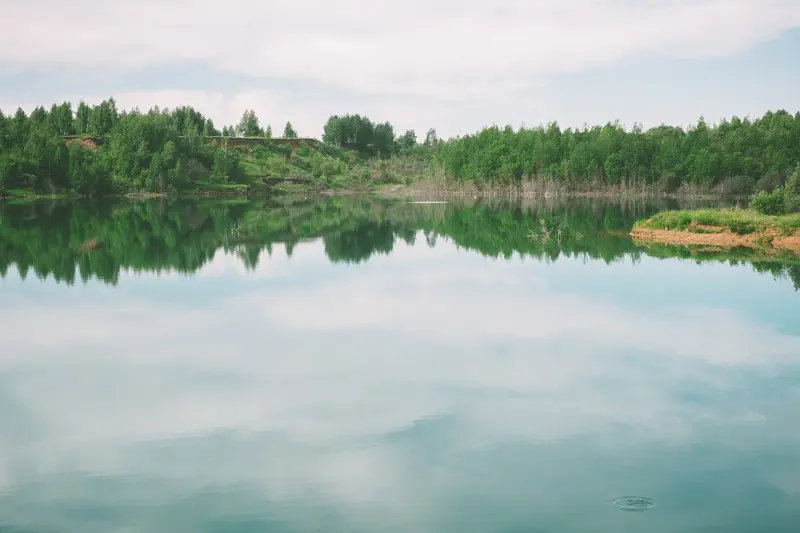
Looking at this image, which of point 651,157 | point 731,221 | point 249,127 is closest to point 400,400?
point 731,221

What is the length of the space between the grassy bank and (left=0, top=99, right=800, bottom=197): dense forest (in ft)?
114

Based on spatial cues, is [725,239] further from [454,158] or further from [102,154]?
[102,154]

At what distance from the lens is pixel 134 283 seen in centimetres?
2572

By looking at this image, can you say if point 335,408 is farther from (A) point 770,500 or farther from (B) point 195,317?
(B) point 195,317

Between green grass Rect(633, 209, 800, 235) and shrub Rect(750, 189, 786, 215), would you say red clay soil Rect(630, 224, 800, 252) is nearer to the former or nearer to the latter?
green grass Rect(633, 209, 800, 235)

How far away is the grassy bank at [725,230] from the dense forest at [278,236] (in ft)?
6.87

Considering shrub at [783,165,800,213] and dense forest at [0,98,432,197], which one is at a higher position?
dense forest at [0,98,432,197]

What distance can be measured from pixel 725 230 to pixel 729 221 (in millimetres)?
491

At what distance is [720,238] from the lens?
3753 centimetres

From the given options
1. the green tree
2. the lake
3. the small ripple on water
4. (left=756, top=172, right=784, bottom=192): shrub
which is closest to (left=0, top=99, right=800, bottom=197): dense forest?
(left=756, top=172, right=784, bottom=192): shrub

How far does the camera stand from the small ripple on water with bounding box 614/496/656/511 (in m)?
8.93

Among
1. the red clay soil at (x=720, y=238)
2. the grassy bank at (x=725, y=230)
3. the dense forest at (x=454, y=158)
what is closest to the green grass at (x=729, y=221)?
the grassy bank at (x=725, y=230)

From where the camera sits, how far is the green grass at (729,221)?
119 feet

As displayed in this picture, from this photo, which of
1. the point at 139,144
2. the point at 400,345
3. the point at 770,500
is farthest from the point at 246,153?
the point at 770,500
